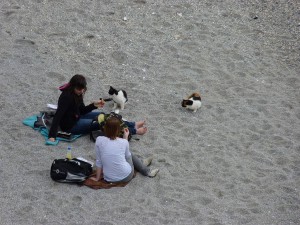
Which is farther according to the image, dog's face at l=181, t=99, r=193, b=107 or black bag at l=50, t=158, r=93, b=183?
dog's face at l=181, t=99, r=193, b=107

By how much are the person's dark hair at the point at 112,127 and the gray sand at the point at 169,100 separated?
0.64 m

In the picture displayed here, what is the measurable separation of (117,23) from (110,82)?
70.0 inches

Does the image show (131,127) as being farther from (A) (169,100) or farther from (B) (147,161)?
(A) (169,100)

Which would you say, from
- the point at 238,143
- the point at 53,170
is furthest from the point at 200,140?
the point at 53,170

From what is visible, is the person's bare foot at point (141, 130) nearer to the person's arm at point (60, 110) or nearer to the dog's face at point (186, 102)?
the dog's face at point (186, 102)

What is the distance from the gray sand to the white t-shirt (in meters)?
0.20

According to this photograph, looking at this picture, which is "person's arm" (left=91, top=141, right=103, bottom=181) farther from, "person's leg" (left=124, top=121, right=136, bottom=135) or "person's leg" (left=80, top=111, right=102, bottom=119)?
"person's leg" (left=80, top=111, right=102, bottom=119)

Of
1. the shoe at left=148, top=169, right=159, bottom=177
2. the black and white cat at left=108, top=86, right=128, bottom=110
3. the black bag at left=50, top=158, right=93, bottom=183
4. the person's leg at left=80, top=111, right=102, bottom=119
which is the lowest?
the black bag at left=50, top=158, right=93, bottom=183

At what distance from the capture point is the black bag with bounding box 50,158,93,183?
6637 mm

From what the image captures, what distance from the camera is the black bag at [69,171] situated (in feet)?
21.8

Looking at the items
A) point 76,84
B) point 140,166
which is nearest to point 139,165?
point 140,166

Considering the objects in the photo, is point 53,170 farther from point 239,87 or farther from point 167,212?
point 239,87

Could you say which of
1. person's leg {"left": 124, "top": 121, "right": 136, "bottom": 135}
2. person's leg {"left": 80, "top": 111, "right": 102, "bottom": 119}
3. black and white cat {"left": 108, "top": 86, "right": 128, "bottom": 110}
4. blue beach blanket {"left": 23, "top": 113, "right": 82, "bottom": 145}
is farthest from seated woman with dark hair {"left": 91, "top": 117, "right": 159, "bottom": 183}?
black and white cat {"left": 108, "top": 86, "right": 128, "bottom": 110}

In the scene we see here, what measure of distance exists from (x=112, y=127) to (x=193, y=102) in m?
1.91
